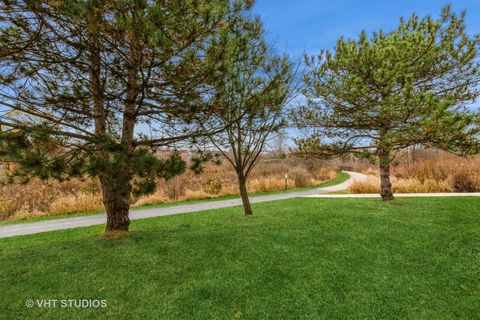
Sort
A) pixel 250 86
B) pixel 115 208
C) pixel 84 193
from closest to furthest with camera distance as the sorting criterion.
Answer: pixel 115 208 → pixel 250 86 → pixel 84 193

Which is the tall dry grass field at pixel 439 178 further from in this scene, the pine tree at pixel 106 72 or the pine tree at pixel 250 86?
the pine tree at pixel 106 72

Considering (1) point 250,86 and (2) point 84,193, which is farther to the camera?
(2) point 84,193

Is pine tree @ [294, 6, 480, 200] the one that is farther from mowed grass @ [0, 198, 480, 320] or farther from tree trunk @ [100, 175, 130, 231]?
tree trunk @ [100, 175, 130, 231]

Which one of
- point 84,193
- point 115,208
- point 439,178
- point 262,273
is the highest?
point 84,193

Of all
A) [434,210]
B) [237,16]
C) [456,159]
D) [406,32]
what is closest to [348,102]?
[406,32]

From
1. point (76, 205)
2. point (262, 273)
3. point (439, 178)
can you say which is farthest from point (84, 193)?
point (439, 178)

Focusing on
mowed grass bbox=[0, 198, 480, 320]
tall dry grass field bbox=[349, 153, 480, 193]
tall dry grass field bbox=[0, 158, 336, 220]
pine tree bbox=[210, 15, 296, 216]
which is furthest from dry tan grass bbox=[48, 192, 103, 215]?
tall dry grass field bbox=[349, 153, 480, 193]

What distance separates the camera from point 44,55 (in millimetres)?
3223

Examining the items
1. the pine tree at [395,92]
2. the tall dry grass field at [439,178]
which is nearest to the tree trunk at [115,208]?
the pine tree at [395,92]

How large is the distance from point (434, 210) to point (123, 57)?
24.1 ft

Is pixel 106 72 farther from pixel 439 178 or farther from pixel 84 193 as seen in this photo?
pixel 439 178

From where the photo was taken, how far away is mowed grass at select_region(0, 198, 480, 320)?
259 cm

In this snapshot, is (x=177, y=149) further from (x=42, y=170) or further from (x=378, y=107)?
(x=378, y=107)

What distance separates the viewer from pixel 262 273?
10.6 ft
